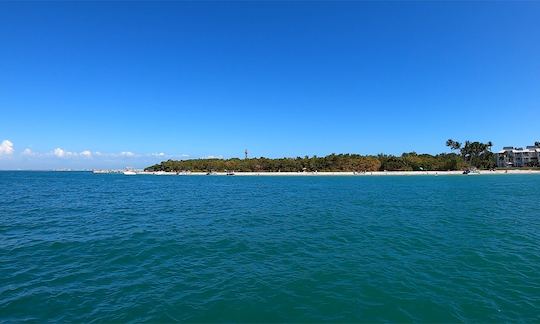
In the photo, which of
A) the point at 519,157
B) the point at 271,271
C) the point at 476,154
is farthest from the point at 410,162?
the point at 271,271

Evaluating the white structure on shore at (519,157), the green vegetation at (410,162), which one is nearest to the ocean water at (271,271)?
the green vegetation at (410,162)

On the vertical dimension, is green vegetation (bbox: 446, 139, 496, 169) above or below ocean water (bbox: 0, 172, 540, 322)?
above

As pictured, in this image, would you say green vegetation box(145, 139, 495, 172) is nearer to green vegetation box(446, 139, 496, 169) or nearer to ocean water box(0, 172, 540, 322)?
green vegetation box(446, 139, 496, 169)

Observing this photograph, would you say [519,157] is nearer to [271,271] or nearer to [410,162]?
[410,162]

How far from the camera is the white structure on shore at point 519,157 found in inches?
7279

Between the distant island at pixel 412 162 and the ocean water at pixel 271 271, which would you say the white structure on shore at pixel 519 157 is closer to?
the distant island at pixel 412 162

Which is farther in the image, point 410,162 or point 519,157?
point 519,157

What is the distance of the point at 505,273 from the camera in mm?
14938

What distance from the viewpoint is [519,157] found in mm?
190125

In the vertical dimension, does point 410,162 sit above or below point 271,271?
above

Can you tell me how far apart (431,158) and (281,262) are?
203 metres

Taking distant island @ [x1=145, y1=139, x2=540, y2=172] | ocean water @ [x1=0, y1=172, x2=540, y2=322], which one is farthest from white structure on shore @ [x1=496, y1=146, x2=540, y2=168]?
ocean water @ [x1=0, y1=172, x2=540, y2=322]

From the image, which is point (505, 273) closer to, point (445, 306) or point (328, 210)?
point (445, 306)

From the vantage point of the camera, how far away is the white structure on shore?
18488 cm
